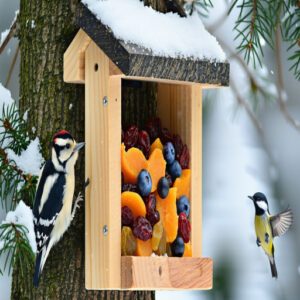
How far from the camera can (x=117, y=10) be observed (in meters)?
3.67

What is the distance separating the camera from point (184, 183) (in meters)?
3.89

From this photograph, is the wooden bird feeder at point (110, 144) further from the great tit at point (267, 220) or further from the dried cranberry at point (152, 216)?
the great tit at point (267, 220)

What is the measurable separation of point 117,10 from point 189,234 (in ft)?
2.30

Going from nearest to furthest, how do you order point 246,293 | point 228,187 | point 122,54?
point 122,54, point 246,293, point 228,187

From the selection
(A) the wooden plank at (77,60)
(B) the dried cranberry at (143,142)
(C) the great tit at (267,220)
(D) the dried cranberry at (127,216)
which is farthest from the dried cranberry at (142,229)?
(C) the great tit at (267,220)

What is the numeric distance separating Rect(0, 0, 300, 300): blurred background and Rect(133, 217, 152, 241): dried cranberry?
169cm

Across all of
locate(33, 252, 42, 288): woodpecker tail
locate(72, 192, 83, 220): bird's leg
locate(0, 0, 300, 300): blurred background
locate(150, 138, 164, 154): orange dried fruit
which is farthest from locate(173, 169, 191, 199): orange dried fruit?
locate(0, 0, 300, 300): blurred background

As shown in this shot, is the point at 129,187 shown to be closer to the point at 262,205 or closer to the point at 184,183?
the point at 184,183

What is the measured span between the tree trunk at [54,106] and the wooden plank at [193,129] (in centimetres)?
17

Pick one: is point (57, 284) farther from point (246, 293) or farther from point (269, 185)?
point (269, 185)

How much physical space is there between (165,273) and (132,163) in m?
0.33

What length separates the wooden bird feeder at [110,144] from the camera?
357 cm

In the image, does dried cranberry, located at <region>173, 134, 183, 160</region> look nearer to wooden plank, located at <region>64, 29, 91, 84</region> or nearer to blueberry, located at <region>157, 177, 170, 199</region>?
blueberry, located at <region>157, 177, 170, 199</region>

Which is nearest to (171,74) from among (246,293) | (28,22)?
(28,22)
